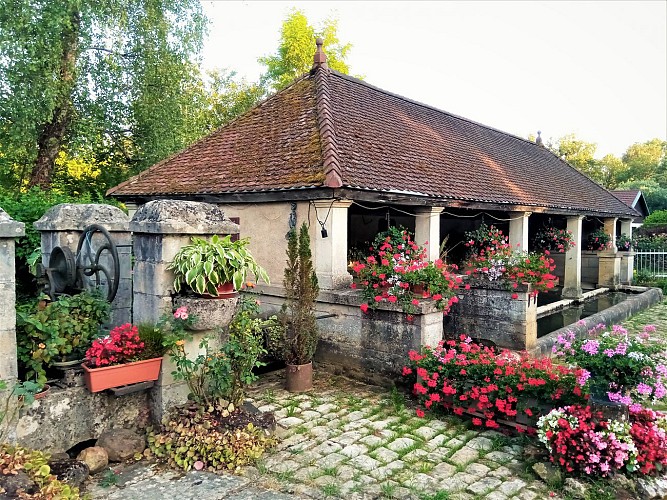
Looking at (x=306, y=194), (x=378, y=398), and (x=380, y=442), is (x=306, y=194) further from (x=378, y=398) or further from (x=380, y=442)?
(x=380, y=442)

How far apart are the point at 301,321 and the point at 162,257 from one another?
233cm

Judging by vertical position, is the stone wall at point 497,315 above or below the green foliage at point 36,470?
above

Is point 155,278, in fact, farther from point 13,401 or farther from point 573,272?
point 573,272

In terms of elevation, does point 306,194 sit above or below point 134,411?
above

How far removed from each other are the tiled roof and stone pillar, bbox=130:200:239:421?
108 inches

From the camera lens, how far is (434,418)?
221 inches

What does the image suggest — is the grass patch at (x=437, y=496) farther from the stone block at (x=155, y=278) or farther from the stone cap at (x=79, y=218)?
the stone cap at (x=79, y=218)

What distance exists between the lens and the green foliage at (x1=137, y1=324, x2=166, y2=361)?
453 centimetres

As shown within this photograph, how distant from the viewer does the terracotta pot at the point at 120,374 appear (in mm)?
4164

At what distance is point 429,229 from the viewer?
29.6 ft

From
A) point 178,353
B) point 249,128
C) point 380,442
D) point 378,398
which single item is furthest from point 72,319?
point 249,128

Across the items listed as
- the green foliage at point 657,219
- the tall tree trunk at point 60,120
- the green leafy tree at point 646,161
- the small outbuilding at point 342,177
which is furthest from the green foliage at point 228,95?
the green leafy tree at point 646,161

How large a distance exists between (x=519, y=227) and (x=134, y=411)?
9.78m

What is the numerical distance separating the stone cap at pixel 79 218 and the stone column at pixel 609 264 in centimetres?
1639
